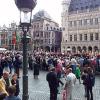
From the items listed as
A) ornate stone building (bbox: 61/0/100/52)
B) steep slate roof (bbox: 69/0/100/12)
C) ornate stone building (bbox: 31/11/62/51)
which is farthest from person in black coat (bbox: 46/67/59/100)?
ornate stone building (bbox: 31/11/62/51)

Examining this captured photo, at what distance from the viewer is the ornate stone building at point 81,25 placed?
75.3 m

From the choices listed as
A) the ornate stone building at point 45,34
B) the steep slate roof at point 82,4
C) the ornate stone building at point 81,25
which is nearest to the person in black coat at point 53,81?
the ornate stone building at point 81,25

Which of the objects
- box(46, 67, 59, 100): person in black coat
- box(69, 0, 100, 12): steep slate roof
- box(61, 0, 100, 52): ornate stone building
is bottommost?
box(46, 67, 59, 100): person in black coat

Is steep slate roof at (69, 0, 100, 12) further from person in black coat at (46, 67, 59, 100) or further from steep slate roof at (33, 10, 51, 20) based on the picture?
person in black coat at (46, 67, 59, 100)

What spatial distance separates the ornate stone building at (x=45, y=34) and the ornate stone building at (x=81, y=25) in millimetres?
7116

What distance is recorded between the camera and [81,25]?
7912 cm

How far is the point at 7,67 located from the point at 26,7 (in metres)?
19.9

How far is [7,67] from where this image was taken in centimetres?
2975

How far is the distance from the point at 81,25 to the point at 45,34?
14332mm

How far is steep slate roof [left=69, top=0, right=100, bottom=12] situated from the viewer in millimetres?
76500

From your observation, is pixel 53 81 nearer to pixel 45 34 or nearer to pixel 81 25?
pixel 81 25

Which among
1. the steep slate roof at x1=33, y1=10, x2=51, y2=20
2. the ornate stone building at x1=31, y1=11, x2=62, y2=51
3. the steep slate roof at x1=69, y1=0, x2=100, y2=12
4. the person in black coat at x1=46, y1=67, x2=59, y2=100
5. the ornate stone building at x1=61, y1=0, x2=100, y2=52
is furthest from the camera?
the steep slate roof at x1=33, y1=10, x2=51, y2=20

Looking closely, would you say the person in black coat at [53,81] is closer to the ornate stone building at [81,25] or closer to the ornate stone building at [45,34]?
the ornate stone building at [81,25]

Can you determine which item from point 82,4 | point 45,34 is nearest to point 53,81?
point 82,4
